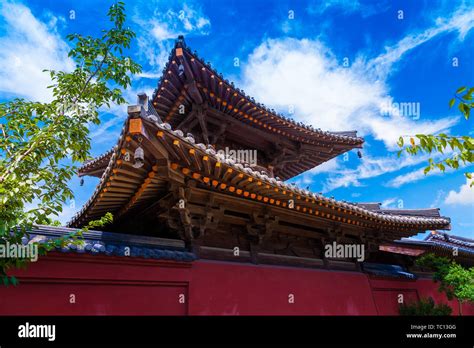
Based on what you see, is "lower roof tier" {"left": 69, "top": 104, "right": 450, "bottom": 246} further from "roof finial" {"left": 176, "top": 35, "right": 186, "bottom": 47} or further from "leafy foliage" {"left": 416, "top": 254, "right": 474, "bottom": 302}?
"roof finial" {"left": 176, "top": 35, "right": 186, "bottom": 47}

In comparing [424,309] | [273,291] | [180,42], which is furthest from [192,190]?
[424,309]

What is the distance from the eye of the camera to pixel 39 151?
459 centimetres

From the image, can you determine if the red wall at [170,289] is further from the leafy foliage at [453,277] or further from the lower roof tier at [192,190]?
the leafy foliage at [453,277]

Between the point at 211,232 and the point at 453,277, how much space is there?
7754 mm

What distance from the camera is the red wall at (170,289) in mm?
4961

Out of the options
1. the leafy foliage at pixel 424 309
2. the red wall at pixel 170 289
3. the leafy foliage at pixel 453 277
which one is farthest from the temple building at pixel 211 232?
the leafy foliage at pixel 453 277

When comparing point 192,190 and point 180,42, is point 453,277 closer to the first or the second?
point 192,190

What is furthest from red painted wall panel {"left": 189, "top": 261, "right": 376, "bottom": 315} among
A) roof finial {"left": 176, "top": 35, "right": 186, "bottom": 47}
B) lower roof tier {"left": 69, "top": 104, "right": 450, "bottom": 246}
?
roof finial {"left": 176, "top": 35, "right": 186, "bottom": 47}

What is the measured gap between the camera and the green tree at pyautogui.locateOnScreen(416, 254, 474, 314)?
32.8 ft

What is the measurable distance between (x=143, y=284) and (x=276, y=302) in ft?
9.88

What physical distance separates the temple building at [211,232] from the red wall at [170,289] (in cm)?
2

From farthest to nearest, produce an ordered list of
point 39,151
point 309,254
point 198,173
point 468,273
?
point 468,273 < point 309,254 < point 198,173 < point 39,151
